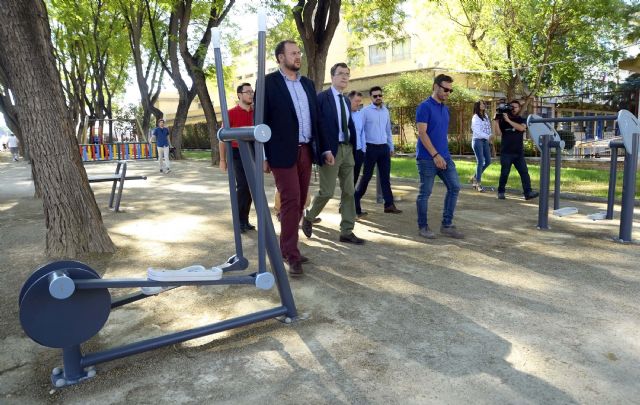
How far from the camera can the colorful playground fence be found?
81.2 ft

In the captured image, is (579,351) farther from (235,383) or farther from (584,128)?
(584,128)

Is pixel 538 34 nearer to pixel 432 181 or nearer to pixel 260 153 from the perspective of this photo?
pixel 432 181

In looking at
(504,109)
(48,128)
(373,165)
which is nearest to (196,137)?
(504,109)

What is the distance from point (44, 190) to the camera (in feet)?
16.1

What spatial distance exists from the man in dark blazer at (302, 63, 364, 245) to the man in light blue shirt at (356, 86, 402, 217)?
1440mm

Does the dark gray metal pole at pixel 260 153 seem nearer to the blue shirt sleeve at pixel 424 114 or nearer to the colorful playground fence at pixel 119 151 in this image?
the blue shirt sleeve at pixel 424 114

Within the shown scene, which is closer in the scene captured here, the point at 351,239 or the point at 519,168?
the point at 351,239

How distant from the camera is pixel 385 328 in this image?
3.15 meters

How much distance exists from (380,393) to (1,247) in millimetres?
5091

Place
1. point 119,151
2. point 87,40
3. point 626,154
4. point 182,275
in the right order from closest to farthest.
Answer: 1. point 182,275
2. point 626,154
3. point 87,40
4. point 119,151

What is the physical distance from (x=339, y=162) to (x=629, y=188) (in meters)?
3.07

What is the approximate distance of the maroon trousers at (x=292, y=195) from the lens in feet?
13.3

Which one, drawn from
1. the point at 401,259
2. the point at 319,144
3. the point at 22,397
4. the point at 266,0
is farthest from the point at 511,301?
the point at 266,0

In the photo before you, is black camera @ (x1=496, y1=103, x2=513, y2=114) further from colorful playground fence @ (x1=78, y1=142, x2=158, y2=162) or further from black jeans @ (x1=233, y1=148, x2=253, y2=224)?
colorful playground fence @ (x1=78, y1=142, x2=158, y2=162)
